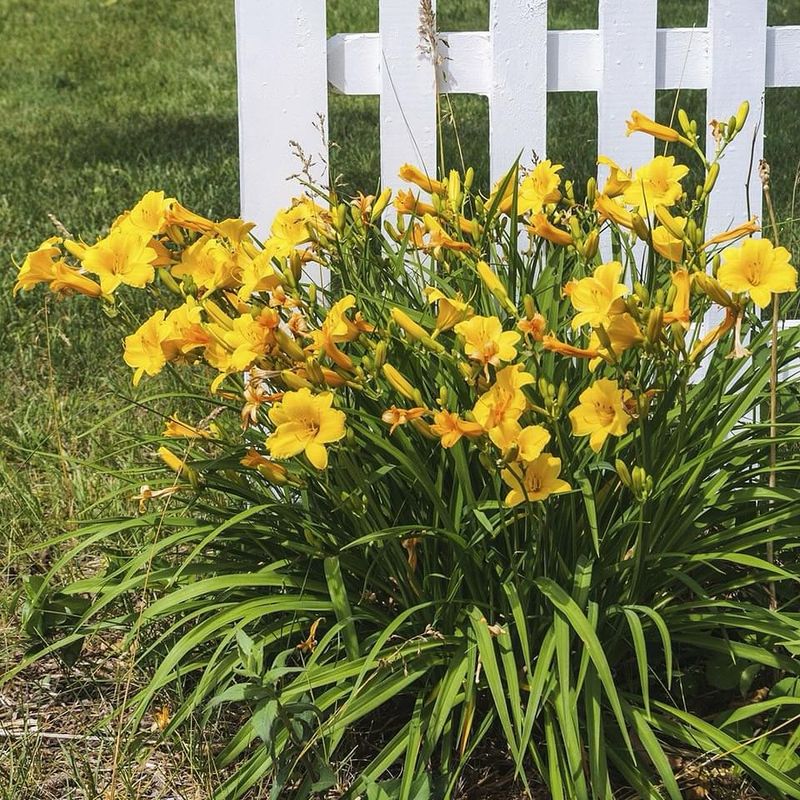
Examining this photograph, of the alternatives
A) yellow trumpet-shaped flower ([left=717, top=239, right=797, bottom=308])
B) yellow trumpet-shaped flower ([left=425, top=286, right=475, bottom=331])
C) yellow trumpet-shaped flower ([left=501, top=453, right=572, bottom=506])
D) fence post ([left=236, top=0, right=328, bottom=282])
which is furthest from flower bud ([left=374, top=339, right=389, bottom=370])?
fence post ([left=236, top=0, right=328, bottom=282])

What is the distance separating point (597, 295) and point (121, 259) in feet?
2.45

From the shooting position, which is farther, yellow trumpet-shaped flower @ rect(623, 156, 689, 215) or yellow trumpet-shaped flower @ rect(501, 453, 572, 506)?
yellow trumpet-shaped flower @ rect(623, 156, 689, 215)

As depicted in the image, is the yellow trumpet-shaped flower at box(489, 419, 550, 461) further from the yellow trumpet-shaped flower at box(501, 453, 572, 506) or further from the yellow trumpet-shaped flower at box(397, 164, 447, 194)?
the yellow trumpet-shaped flower at box(397, 164, 447, 194)

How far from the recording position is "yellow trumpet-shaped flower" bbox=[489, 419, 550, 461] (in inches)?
59.4

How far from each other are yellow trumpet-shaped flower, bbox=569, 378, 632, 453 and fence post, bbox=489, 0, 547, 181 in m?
1.14

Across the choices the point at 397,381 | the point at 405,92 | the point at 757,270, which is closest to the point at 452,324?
the point at 397,381

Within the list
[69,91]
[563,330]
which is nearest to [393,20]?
[563,330]

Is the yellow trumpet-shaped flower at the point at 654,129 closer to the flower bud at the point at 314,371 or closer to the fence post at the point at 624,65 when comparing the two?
the fence post at the point at 624,65

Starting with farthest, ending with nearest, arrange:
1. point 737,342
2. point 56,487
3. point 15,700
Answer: point 56,487
point 15,700
point 737,342

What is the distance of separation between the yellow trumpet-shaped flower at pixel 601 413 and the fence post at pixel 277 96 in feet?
3.95

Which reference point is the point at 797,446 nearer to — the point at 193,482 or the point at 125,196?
the point at 193,482

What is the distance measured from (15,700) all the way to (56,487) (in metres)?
0.66

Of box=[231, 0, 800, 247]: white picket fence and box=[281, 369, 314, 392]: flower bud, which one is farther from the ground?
box=[231, 0, 800, 247]: white picket fence

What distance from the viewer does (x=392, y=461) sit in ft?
6.34
